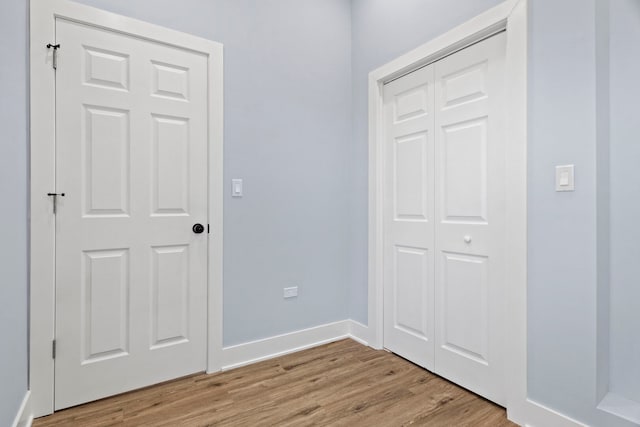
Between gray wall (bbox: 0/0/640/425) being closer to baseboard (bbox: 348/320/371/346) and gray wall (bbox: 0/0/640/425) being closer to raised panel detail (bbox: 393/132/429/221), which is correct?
baseboard (bbox: 348/320/371/346)

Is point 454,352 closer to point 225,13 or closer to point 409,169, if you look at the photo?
point 409,169

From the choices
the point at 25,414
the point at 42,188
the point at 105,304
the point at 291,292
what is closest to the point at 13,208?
the point at 42,188

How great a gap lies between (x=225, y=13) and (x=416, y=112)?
145 cm

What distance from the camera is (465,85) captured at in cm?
203

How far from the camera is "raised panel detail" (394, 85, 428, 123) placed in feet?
7.53

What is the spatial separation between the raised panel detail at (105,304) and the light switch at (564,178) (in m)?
2.28

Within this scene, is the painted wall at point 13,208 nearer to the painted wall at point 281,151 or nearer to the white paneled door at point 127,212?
the white paneled door at point 127,212

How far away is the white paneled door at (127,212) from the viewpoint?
181 centimetres

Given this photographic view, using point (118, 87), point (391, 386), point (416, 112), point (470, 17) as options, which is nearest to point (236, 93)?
point (118, 87)

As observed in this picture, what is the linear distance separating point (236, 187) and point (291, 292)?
0.89 metres

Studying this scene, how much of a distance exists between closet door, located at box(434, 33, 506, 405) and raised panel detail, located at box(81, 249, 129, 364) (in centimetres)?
191

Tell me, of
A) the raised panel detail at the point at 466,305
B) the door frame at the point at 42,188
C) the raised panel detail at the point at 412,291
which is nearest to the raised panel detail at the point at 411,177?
the raised panel detail at the point at 412,291

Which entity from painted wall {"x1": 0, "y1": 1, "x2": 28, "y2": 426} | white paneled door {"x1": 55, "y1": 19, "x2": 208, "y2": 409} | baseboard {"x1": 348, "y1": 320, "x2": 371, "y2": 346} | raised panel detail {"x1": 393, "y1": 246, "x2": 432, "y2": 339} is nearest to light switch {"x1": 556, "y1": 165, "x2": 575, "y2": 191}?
raised panel detail {"x1": 393, "y1": 246, "x2": 432, "y2": 339}

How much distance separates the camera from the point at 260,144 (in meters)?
2.41
